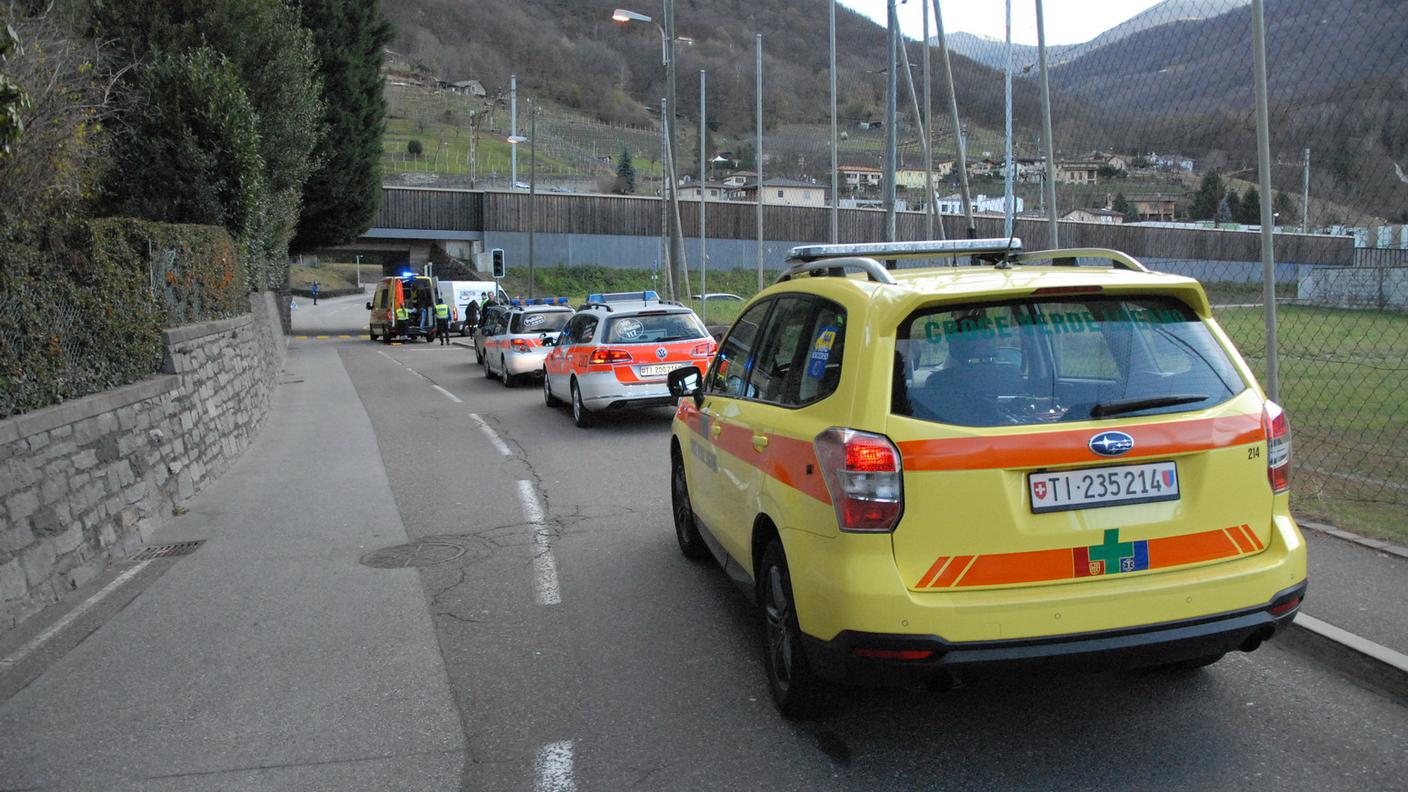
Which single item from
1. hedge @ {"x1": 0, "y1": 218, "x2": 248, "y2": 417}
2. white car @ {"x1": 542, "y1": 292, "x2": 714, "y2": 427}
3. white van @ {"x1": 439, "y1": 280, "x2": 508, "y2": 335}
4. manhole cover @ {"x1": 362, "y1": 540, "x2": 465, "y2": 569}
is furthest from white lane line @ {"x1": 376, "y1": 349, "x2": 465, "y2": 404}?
manhole cover @ {"x1": 362, "y1": 540, "x2": 465, "y2": 569}

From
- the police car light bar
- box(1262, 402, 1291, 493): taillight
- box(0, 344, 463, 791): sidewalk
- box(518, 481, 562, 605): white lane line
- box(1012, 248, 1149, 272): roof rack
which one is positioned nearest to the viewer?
box(1262, 402, 1291, 493): taillight

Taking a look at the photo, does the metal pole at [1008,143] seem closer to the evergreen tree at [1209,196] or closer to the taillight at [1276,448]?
the evergreen tree at [1209,196]

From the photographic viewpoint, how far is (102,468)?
771cm

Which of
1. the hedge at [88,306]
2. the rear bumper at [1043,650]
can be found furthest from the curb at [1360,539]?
the hedge at [88,306]

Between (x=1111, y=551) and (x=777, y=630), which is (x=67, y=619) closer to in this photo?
→ (x=777, y=630)

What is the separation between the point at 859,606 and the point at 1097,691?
1509mm

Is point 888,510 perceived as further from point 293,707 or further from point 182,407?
point 182,407

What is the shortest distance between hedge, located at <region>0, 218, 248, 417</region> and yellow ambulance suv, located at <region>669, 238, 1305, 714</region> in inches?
219

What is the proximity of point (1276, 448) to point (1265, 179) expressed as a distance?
158 inches

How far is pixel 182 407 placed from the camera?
33.2ft

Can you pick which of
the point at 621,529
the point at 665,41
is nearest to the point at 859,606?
the point at 621,529

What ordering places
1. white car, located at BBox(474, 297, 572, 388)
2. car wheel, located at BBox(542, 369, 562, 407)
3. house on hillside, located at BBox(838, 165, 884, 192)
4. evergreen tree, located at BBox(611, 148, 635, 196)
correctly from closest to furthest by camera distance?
car wheel, located at BBox(542, 369, 562, 407), white car, located at BBox(474, 297, 572, 388), house on hillside, located at BBox(838, 165, 884, 192), evergreen tree, located at BBox(611, 148, 635, 196)

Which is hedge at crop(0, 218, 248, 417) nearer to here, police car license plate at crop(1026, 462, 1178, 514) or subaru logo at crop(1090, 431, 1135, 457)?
police car license plate at crop(1026, 462, 1178, 514)

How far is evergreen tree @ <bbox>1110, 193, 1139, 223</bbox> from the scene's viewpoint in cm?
1066
